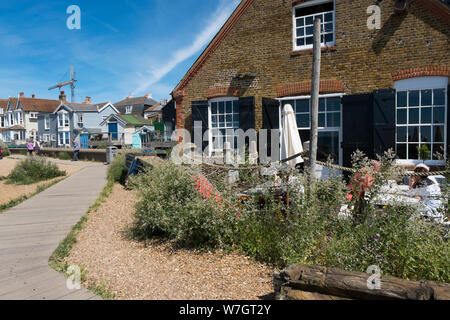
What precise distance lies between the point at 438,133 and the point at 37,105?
57.9m

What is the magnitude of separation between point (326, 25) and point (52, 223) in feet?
29.4

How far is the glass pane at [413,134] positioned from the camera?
879cm

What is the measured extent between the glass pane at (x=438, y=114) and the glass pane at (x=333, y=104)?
7.82 feet

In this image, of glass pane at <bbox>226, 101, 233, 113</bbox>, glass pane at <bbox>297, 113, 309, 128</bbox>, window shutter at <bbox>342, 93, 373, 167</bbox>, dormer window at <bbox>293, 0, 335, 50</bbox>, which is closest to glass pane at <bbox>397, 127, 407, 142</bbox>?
window shutter at <bbox>342, 93, 373, 167</bbox>

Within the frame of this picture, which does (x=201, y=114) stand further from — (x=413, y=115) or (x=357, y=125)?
(x=413, y=115)

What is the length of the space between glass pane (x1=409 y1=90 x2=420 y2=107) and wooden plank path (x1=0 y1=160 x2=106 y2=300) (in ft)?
28.5

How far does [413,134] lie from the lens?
8.84m

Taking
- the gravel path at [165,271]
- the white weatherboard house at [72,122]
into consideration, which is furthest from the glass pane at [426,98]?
the white weatherboard house at [72,122]

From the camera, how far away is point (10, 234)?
6492mm

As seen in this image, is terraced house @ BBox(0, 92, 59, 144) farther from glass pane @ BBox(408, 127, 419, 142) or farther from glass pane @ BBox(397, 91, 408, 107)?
glass pane @ BBox(408, 127, 419, 142)

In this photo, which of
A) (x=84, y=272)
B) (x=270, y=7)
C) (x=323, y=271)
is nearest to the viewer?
(x=323, y=271)

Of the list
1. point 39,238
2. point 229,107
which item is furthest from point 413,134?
point 39,238
